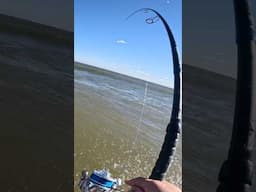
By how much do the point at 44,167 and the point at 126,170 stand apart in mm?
310

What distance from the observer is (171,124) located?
1222 mm

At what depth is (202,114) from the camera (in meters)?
1.47

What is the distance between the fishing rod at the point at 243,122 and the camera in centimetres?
67

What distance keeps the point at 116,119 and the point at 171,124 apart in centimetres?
24

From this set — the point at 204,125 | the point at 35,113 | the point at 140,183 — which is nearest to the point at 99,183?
the point at 140,183

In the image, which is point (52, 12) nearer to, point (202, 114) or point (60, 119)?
point (60, 119)

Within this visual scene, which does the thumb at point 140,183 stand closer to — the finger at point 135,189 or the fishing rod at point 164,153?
the finger at point 135,189

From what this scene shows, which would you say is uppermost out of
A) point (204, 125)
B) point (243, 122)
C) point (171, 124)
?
point (243, 122)

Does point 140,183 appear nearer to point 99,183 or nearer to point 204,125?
point 99,183

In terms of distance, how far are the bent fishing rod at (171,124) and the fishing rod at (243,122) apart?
0.33m

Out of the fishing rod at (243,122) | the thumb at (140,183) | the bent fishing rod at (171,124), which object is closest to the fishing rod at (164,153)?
the bent fishing rod at (171,124)

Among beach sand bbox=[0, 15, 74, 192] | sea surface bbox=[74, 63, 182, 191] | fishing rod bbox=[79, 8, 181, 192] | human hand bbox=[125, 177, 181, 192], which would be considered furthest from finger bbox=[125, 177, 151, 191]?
beach sand bbox=[0, 15, 74, 192]

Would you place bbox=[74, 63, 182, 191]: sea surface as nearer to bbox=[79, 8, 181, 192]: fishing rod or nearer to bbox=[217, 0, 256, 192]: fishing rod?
bbox=[79, 8, 181, 192]: fishing rod

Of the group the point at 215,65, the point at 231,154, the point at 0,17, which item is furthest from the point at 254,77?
the point at 0,17
